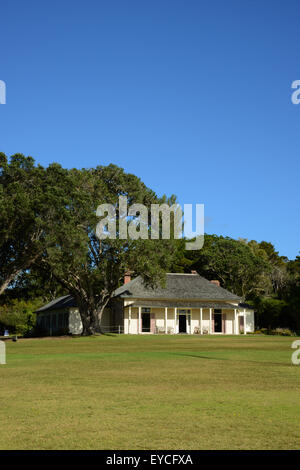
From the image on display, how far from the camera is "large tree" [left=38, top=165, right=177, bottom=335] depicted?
39.1 meters

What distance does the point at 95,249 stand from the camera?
46.0m

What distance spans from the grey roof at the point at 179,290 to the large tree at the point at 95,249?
226 inches

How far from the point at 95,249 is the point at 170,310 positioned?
1318 cm

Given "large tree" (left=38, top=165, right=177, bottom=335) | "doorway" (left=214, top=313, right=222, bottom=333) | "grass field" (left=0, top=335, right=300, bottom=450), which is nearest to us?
"grass field" (left=0, top=335, right=300, bottom=450)

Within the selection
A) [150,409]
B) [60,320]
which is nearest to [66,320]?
[60,320]

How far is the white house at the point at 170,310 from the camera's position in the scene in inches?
2109

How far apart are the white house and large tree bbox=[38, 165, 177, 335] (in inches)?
223

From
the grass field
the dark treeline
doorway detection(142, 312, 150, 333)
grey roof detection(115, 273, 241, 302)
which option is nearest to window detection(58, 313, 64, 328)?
grey roof detection(115, 273, 241, 302)

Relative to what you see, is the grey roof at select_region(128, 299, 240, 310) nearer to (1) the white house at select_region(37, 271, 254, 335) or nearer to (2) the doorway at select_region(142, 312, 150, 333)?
(1) the white house at select_region(37, 271, 254, 335)

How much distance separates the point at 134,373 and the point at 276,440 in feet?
27.7

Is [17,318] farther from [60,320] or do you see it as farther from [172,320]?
[172,320]

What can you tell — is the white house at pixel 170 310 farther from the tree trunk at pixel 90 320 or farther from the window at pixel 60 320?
the tree trunk at pixel 90 320

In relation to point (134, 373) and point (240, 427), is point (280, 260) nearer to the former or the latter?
point (134, 373)

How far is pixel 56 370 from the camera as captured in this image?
15547 millimetres
